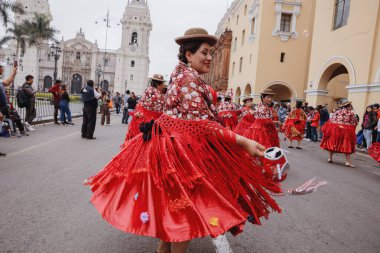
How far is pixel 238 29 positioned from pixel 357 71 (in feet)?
67.7

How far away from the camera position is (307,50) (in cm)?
2575

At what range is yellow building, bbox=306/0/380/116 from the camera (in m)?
13.7

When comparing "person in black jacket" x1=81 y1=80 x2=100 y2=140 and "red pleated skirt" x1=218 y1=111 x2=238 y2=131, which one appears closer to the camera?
"red pleated skirt" x1=218 y1=111 x2=238 y2=131

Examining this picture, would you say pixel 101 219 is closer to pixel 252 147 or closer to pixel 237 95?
pixel 252 147

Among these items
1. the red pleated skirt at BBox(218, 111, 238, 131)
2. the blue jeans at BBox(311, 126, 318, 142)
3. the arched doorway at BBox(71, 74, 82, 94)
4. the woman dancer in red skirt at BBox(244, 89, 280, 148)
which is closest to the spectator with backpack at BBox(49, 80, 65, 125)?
the red pleated skirt at BBox(218, 111, 238, 131)

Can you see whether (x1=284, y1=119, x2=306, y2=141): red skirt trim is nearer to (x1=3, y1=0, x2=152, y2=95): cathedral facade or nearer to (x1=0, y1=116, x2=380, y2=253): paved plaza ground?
(x1=0, y1=116, x2=380, y2=253): paved plaza ground

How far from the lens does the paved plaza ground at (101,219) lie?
116 inches

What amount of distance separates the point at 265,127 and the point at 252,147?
200 inches

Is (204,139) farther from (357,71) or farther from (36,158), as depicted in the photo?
(357,71)

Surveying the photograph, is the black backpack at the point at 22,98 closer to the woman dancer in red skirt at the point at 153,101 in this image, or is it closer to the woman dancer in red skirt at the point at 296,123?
the woman dancer in red skirt at the point at 153,101

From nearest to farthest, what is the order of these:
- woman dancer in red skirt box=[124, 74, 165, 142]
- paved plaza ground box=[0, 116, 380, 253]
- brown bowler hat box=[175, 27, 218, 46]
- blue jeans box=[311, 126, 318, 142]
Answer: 1. brown bowler hat box=[175, 27, 218, 46]
2. paved plaza ground box=[0, 116, 380, 253]
3. woman dancer in red skirt box=[124, 74, 165, 142]
4. blue jeans box=[311, 126, 318, 142]

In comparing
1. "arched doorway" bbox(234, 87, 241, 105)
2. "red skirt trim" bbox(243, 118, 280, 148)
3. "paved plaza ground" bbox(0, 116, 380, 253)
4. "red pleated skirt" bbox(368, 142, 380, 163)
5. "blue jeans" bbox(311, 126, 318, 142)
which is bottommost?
"paved plaza ground" bbox(0, 116, 380, 253)

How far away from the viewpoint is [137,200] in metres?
2.08

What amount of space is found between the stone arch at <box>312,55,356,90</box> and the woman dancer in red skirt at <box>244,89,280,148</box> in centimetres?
977
